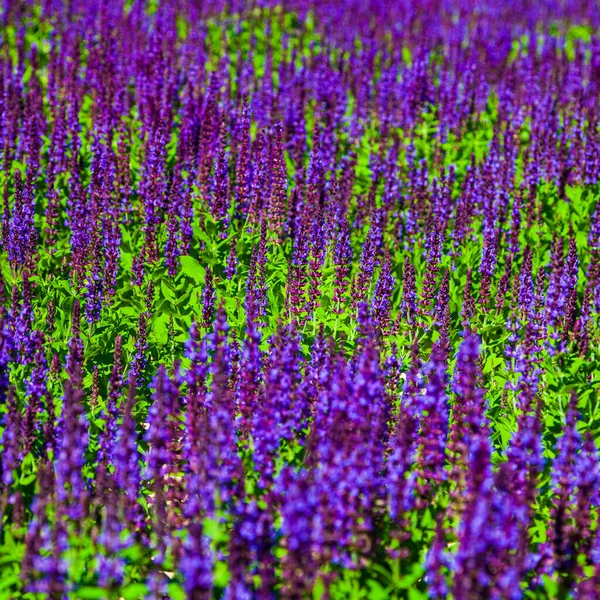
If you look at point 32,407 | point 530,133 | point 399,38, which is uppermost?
point 399,38

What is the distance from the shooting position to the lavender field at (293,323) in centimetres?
384

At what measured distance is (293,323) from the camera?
4758 millimetres

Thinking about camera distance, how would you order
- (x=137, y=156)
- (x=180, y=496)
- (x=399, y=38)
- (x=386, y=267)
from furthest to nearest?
(x=399, y=38), (x=137, y=156), (x=386, y=267), (x=180, y=496)

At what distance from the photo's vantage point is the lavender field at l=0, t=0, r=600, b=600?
12.6 feet

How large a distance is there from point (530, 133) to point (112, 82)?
5503 mm

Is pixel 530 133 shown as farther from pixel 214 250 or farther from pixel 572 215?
pixel 214 250

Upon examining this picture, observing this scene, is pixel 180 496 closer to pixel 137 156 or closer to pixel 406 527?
pixel 406 527

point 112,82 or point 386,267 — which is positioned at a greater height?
point 112,82

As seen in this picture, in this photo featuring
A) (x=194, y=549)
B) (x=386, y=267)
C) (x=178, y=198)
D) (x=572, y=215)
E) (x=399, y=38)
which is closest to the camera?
(x=194, y=549)

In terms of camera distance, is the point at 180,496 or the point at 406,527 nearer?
the point at 406,527

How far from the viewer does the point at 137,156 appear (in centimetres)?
906

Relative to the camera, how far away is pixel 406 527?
418 centimetres

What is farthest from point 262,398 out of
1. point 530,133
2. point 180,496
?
point 530,133

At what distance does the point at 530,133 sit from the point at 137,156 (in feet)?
16.3
